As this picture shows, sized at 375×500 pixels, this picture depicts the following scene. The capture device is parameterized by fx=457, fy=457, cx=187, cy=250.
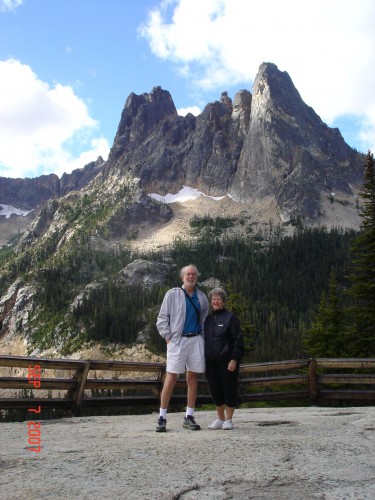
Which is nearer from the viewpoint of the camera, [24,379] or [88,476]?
[88,476]

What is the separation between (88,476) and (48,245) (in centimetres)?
19529

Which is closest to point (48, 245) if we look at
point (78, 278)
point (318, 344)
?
point (78, 278)

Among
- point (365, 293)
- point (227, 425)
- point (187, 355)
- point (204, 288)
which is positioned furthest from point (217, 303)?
point (204, 288)

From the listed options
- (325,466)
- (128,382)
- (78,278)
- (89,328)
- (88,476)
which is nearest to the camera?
(88,476)

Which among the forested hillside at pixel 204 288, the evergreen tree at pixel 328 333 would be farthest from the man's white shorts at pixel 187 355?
the forested hillside at pixel 204 288

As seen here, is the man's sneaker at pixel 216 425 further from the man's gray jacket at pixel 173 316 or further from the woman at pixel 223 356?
the man's gray jacket at pixel 173 316

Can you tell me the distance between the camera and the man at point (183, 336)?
25.1 ft

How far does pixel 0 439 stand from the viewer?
23.0ft

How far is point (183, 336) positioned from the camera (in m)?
7.77

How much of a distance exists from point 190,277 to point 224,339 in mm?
1210

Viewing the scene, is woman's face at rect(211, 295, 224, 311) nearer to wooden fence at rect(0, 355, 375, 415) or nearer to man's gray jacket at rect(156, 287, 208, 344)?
man's gray jacket at rect(156, 287, 208, 344)

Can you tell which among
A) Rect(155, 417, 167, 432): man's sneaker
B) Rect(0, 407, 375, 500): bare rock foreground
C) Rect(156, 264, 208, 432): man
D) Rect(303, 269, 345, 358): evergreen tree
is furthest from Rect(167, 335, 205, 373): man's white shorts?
Rect(303, 269, 345, 358): evergreen tree

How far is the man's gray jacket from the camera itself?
7.74 meters

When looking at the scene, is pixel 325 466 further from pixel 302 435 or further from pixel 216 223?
pixel 216 223
